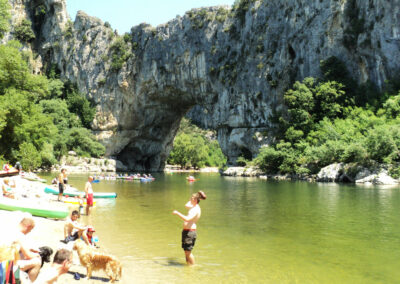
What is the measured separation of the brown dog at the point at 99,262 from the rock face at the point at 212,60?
4153 centimetres

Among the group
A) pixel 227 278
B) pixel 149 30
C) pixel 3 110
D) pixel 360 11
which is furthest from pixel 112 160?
pixel 227 278

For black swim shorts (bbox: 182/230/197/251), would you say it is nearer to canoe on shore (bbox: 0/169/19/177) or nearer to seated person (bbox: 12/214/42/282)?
seated person (bbox: 12/214/42/282)

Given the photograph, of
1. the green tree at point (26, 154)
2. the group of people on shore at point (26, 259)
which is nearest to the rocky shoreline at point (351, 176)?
the green tree at point (26, 154)

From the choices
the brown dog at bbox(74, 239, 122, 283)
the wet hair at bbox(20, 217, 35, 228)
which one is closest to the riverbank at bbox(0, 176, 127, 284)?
the brown dog at bbox(74, 239, 122, 283)

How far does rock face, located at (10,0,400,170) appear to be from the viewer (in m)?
43.7

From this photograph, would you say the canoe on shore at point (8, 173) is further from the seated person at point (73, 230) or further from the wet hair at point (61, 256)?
the wet hair at point (61, 256)

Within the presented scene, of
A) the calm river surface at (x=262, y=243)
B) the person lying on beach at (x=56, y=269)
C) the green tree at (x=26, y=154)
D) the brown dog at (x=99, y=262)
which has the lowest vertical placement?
the calm river surface at (x=262, y=243)

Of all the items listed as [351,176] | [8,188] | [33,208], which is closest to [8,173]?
[8,188]

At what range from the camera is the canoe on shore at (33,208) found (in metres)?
12.0

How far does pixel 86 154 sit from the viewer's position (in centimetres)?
6075

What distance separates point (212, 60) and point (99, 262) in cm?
5283

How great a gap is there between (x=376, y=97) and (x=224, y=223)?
113 ft

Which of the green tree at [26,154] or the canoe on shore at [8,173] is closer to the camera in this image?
the canoe on shore at [8,173]

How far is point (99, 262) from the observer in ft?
22.4
